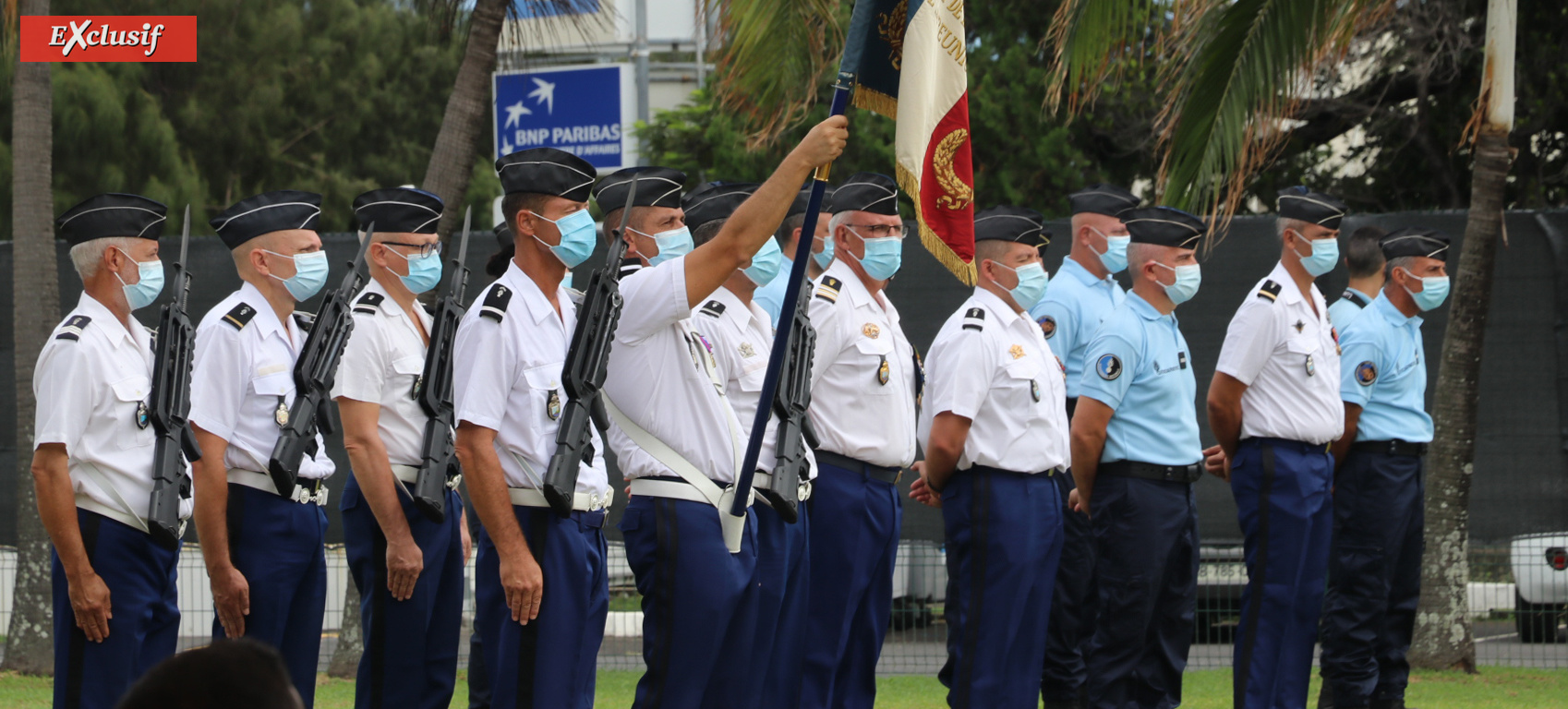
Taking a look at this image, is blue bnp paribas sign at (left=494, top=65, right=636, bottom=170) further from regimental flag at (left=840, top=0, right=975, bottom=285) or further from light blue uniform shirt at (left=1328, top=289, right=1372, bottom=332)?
regimental flag at (left=840, top=0, right=975, bottom=285)

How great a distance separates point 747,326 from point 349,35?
72.8ft

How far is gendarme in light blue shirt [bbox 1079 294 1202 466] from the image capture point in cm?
636

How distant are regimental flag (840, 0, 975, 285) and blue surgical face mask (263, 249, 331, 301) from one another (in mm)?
2323

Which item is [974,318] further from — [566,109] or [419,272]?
[566,109]

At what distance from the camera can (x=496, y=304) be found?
457cm

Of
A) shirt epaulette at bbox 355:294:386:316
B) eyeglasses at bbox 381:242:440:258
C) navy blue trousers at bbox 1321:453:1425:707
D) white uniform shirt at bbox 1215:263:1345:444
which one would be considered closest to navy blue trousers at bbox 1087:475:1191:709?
white uniform shirt at bbox 1215:263:1345:444

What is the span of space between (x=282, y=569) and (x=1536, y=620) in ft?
22.9

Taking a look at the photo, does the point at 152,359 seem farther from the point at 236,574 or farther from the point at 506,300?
the point at 506,300

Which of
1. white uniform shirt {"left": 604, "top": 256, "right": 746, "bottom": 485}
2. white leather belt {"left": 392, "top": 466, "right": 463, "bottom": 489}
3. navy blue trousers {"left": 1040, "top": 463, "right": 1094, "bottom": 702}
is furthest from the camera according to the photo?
navy blue trousers {"left": 1040, "top": 463, "right": 1094, "bottom": 702}

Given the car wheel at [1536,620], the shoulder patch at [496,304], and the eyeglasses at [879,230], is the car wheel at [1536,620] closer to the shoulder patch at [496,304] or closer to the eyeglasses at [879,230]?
the eyeglasses at [879,230]

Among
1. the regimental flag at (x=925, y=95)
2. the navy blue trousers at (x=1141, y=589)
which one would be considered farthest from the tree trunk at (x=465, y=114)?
the regimental flag at (x=925, y=95)

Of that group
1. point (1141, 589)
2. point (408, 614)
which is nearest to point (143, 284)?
point (408, 614)

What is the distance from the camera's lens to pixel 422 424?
19.0ft

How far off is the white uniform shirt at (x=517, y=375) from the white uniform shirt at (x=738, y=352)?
0.70 metres
